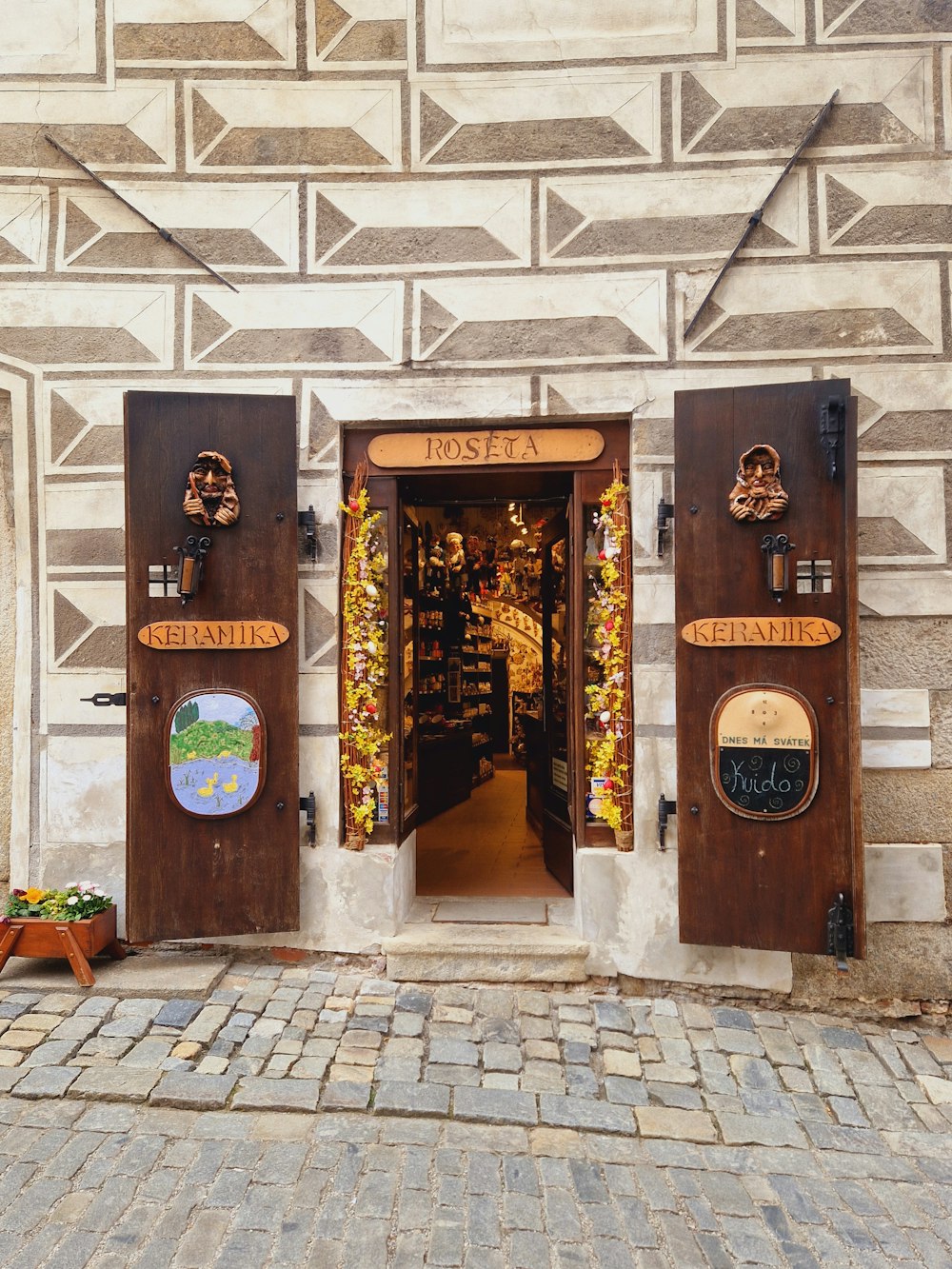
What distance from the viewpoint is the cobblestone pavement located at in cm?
235

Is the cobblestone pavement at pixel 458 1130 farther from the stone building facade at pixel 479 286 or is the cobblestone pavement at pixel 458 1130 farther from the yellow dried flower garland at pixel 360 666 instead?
the yellow dried flower garland at pixel 360 666

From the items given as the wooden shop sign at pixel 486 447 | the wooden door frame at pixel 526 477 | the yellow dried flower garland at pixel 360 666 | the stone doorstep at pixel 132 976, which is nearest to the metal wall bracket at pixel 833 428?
the wooden door frame at pixel 526 477

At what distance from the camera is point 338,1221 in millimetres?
2391

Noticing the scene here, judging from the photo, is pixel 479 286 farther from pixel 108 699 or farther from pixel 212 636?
pixel 108 699

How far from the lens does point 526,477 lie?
428 centimetres

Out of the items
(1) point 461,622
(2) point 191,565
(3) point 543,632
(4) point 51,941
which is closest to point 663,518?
(3) point 543,632

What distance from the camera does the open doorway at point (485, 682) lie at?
4738mm

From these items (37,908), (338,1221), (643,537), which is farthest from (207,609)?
(338,1221)

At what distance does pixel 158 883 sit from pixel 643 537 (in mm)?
3175

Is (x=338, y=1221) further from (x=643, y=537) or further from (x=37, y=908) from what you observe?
(x=643, y=537)

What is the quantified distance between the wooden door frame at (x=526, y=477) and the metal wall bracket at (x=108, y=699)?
1468 millimetres

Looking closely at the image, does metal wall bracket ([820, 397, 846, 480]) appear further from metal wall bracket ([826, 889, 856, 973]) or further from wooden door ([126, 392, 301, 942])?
wooden door ([126, 392, 301, 942])

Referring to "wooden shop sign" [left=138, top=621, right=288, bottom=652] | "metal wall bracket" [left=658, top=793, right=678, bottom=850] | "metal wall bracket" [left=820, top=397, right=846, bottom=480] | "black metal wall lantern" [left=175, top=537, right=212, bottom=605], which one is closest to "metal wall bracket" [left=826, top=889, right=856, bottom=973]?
"metal wall bracket" [left=658, top=793, right=678, bottom=850]

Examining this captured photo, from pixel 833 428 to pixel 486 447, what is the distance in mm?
1772
